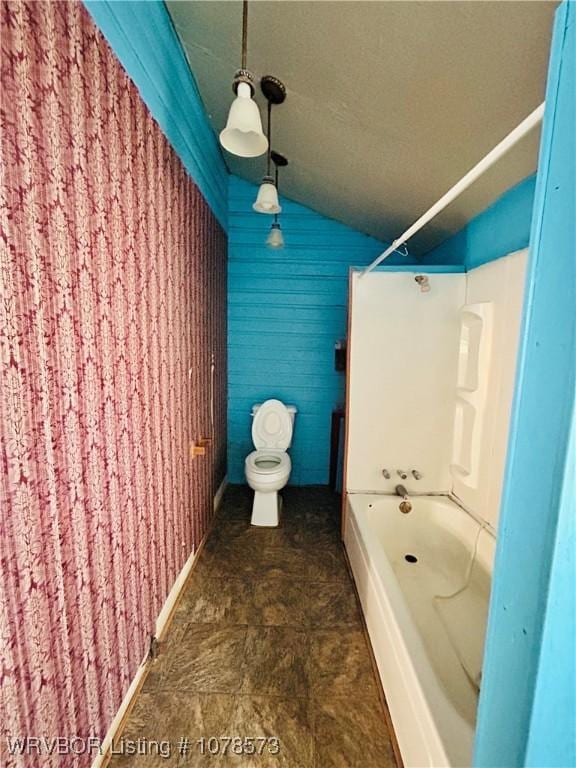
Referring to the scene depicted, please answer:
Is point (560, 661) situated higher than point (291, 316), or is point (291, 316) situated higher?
point (291, 316)

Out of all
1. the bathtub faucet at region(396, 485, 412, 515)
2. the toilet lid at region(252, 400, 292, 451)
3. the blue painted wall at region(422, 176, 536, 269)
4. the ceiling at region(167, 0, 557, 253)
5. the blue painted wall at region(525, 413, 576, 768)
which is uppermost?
the ceiling at region(167, 0, 557, 253)

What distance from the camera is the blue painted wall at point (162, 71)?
1.06 meters

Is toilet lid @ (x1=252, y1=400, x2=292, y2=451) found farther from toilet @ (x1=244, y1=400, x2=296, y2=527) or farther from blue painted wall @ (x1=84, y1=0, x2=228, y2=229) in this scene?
blue painted wall @ (x1=84, y1=0, x2=228, y2=229)

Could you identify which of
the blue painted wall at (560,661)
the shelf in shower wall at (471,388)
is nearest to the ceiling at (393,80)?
the shelf in shower wall at (471,388)

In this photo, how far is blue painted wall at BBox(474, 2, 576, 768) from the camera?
0.42 meters

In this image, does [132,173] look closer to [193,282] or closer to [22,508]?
[193,282]

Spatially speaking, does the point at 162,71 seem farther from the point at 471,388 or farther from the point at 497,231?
the point at 471,388

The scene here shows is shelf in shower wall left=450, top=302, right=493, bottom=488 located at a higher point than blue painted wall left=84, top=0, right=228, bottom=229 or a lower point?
lower

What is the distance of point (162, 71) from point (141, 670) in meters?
2.45

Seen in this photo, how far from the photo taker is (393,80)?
1.22 meters

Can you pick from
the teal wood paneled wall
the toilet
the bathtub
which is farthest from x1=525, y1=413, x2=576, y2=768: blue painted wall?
the teal wood paneled wall

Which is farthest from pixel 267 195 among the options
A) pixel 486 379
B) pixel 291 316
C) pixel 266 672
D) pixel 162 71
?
pixel 266 672

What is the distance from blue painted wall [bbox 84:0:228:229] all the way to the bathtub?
215 centimetres

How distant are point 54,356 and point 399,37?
140cm
